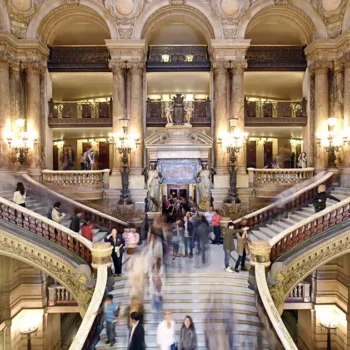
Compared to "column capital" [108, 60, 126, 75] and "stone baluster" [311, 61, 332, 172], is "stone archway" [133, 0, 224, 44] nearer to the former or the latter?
"column capital" [108, 60, 126, 75]

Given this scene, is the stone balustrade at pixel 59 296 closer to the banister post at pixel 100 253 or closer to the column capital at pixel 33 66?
the banister post at pixel 100 253

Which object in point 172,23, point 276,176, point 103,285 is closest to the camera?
point 103,285

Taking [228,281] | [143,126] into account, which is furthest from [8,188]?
[228,281]

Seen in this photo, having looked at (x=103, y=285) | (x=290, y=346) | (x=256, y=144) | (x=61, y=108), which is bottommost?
(x=290, y=346)

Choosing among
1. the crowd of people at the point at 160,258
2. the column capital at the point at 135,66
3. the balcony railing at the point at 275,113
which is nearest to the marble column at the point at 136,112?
the column capital at the point at 135,66

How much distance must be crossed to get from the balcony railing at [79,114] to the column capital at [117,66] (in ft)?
7.95

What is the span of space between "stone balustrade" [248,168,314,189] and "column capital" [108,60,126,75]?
23.3 ft

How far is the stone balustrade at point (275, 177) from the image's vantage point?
52.8 ft

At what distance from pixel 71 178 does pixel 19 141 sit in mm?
2603

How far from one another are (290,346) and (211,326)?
1500 mm

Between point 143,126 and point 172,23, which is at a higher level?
point 172,23

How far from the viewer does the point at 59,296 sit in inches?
511

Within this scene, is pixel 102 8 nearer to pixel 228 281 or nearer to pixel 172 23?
pixel 172 23

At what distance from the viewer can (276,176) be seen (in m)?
16.2
